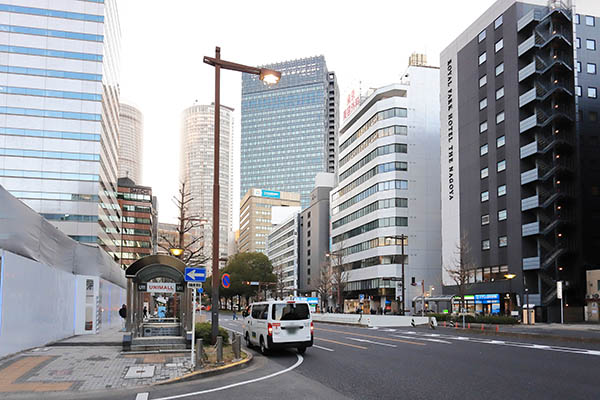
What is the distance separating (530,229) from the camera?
59.4 meters

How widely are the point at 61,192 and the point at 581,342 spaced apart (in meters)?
80.1

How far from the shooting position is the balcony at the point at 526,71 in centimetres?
6019

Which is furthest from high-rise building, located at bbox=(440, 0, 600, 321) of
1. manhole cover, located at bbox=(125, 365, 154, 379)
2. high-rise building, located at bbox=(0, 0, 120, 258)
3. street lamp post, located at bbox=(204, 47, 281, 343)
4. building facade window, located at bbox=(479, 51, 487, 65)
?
high-rise building, located at bbox=(0, 0, 120, 258)

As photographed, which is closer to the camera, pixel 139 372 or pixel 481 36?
pixel 139 372

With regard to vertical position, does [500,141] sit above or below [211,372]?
above

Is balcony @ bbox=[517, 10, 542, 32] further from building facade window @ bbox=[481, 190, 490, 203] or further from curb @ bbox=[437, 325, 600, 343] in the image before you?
curb @ bbox=[437, 325, 600, 343]

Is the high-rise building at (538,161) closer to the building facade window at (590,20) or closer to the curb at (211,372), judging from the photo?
the building facade window at (590,20)

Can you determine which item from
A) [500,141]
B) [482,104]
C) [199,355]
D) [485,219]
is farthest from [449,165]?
[199,355]

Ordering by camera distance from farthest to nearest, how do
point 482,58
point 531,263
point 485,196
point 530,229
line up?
point 482,58 < point 485,196 < point 530,229 < point 531,263

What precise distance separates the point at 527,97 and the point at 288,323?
168 ft

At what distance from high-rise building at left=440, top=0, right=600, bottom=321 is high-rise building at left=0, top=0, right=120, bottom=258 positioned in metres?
59.5

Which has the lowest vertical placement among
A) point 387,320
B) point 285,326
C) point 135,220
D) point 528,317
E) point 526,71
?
point 528,317

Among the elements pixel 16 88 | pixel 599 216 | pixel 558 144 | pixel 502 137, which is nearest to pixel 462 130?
pixel 502 137

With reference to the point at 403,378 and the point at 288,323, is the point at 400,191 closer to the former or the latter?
the point at 288,323
